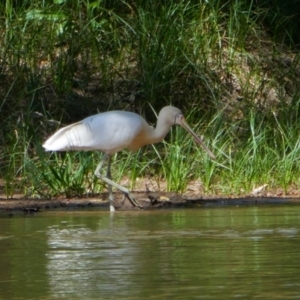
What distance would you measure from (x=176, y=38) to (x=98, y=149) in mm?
3725

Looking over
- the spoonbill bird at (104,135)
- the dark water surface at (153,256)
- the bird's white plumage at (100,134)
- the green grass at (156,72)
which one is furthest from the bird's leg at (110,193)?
the dark water surface at (153,256)

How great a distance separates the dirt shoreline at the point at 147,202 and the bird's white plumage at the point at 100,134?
540 millimetres

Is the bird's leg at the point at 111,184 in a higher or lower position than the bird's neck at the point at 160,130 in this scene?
lower

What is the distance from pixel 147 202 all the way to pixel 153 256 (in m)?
3.71

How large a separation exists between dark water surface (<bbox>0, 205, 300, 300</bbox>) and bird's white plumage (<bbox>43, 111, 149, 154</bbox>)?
1.86m

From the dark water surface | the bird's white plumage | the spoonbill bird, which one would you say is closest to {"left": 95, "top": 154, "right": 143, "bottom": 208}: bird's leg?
the spoonbill bird

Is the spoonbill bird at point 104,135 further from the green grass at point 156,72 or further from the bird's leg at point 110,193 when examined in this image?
the green grass at point 156,72

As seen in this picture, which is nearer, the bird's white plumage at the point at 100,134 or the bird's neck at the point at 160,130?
the bird's white plumage at the point at 100,134

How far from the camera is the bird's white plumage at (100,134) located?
34.5 feet

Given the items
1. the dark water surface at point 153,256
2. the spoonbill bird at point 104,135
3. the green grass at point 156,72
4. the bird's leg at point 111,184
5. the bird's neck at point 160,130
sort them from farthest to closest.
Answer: the green grass at point 156,72 < the bird's neck at point 160,130 < the spoonbill bird at point 104,135 < the bird's leg at point 111,184 < the dark water surface at point 153,256

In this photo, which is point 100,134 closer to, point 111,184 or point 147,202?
point 111,184

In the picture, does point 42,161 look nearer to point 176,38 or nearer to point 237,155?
point 237,155

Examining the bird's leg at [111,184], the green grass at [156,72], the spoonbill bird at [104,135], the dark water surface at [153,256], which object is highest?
the green grass at [156,72]

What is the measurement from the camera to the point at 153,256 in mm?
6133
